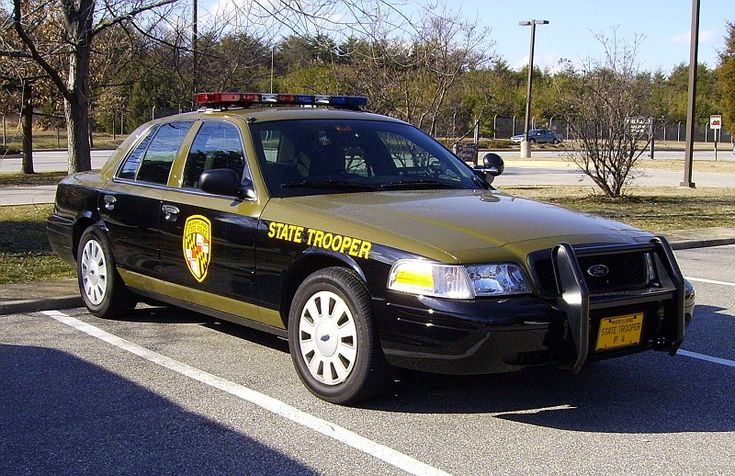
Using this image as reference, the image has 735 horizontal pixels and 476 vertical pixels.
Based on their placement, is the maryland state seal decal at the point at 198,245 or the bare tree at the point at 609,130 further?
the bare tree at the point at 609,130

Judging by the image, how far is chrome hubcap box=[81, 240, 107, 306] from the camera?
6.86 m

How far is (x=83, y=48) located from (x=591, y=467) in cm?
812

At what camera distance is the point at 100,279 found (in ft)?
22.6

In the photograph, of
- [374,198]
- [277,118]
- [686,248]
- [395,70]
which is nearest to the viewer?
[374,198]

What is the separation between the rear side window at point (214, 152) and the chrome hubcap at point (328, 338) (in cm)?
120

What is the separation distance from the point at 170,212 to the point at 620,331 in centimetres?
304

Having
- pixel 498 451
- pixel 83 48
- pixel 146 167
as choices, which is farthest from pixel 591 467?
pixel 83 48

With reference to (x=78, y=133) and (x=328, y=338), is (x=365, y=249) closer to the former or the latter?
(x=328, y=338)

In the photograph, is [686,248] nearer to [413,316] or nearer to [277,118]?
[277,118]

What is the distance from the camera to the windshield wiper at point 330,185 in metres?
5.48

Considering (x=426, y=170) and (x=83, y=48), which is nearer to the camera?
(x=426, y=170)

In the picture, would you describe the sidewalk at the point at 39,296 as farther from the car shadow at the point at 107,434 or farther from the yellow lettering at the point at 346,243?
the yellow lettering at the point at 346,243

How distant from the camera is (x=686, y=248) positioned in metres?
12.0

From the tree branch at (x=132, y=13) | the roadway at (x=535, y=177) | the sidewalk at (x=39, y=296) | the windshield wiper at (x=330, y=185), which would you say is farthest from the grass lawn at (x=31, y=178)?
the windshield wiper at (x=330, y=185)
